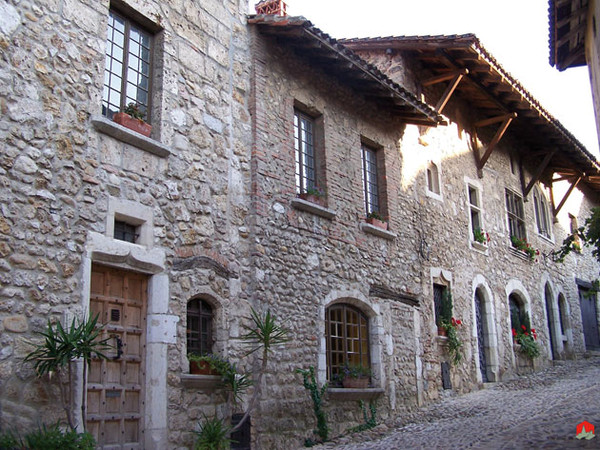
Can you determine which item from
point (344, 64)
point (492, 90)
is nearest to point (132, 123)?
point (344, 64)

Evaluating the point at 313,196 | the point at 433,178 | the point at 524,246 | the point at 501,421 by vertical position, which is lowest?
the point at 501,421

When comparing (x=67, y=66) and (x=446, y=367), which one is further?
(x=446, y=367)

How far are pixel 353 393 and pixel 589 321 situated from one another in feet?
44.9

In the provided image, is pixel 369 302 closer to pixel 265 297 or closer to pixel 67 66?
pixel 265 297

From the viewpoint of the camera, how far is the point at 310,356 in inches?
345

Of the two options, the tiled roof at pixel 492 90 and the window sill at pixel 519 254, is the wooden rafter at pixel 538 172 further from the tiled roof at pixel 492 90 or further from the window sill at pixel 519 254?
the window sill at pixel 519 254

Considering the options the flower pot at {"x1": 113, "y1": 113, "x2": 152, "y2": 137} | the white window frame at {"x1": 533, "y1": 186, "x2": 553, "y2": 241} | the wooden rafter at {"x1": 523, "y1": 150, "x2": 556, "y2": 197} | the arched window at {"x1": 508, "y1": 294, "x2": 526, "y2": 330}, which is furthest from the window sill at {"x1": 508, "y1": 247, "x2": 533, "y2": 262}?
the flower pot at {"x1": 113, "y1": 113, "x2": 152, "y2": 137}

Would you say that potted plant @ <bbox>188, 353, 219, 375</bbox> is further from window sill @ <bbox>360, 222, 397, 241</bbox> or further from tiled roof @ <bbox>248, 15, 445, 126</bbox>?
tiled roof @ <bbox>248, 15, 445, 126</bbox>

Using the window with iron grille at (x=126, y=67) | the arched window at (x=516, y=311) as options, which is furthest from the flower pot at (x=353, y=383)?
the arched window at (x=516, y=311)

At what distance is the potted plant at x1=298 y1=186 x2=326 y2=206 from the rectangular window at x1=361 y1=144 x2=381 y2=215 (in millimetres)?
1471

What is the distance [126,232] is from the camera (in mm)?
6840

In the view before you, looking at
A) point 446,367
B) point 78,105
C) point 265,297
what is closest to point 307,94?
point 265,297

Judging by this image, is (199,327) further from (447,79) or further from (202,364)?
(447,79)

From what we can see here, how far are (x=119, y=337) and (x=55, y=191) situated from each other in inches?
62.6
